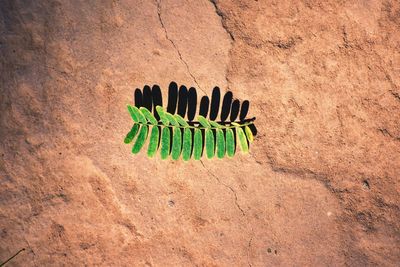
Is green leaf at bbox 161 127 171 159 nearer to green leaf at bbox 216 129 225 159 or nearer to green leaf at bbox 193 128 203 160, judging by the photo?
green leaf at bbox 193 128 203 160

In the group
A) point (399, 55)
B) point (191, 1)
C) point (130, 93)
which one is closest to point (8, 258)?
point (130, 93)

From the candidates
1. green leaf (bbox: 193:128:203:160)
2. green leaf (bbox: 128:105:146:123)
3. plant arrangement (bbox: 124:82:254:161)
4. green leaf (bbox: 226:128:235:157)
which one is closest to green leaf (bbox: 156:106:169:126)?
plant arrangement (bbox: 124:82:254:161)

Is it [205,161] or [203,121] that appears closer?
[203,121]

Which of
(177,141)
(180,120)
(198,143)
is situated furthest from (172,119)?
(198,143)

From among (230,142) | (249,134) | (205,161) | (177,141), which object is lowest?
(205,161)

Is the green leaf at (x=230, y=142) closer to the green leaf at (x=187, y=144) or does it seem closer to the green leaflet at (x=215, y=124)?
the green leaflet at (x=215, y=124)

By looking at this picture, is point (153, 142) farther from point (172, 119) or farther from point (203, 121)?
point (203, 121)

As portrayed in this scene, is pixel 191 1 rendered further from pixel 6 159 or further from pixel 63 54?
pixel 6 159
